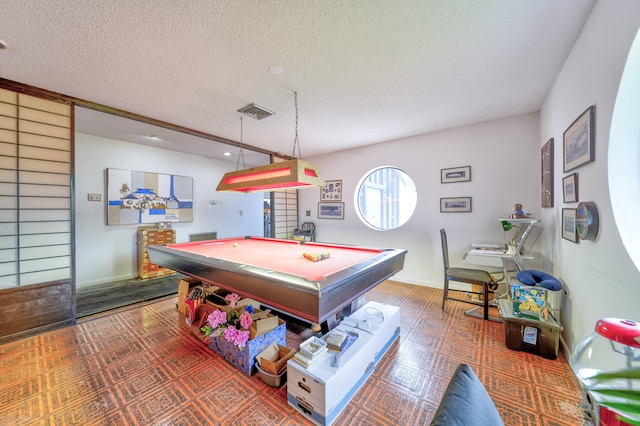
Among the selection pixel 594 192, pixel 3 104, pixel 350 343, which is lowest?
pixel 350 343

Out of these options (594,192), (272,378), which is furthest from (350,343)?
(594,192)

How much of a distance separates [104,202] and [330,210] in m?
Result: 4.22

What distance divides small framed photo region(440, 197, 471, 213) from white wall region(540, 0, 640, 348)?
1.45 metres

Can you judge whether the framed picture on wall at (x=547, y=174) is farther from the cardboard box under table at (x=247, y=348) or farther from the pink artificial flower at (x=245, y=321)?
the pink artificial flower at (x=245, y=321)

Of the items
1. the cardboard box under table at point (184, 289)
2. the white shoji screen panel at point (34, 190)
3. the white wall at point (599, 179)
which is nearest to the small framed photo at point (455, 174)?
the white wall at point (599, 179)

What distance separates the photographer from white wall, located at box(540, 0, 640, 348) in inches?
49.6

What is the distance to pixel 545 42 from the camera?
1880mm

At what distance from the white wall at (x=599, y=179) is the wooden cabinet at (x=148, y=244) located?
558 centimetres

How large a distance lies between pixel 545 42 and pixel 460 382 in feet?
8.53

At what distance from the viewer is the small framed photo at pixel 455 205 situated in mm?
3635

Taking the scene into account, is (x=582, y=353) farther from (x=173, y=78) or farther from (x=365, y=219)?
(x=365, y=219)

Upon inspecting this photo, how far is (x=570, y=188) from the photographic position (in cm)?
196

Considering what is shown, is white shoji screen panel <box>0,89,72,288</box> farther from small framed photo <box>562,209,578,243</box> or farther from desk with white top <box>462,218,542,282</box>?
small framed photo <box>562,209,578,243</box>

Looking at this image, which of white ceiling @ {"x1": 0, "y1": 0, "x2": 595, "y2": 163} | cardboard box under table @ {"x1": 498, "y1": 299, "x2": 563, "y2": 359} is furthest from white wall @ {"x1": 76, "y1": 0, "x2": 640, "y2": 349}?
white ceiling @ {"x1": 0, "y1": 0, "x2": 595, "y2": 163}
